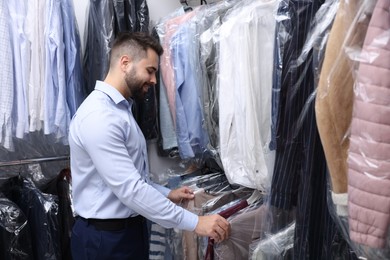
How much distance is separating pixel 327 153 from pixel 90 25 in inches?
60.1

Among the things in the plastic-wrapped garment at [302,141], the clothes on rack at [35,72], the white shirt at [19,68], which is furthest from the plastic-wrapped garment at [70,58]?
the plastic-wrapped garment at [302,141]

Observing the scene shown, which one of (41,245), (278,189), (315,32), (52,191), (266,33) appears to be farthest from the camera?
(52,191)

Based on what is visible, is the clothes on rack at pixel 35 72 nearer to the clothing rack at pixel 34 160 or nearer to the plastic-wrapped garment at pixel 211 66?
the clothing rack at pixel 34 160

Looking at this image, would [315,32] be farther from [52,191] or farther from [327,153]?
[52,191]

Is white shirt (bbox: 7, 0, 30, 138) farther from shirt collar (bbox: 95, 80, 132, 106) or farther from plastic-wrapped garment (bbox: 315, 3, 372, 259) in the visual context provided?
plastic-wrapped garment (bbox: 315, 3, 372, 259)

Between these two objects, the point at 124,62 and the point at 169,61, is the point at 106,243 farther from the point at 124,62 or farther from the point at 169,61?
the point at 169,61

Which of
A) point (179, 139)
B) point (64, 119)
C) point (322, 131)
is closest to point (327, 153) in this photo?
point (322, 131)

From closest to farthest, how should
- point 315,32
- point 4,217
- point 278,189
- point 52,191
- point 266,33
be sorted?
point 315,32 < point 278,189 < point 266,33 < point 4,217 < point 52,191

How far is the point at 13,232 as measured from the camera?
1.51 m

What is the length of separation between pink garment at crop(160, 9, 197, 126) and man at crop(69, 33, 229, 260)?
0.37 m

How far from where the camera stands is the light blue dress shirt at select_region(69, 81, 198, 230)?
3.65 feet

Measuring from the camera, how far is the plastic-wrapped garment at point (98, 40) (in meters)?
1.79

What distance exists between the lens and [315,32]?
0.79m

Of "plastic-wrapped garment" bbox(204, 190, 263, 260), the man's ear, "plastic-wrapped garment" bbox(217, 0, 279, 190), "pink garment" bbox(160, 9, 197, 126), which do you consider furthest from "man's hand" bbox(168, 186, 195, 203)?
the man's ear
